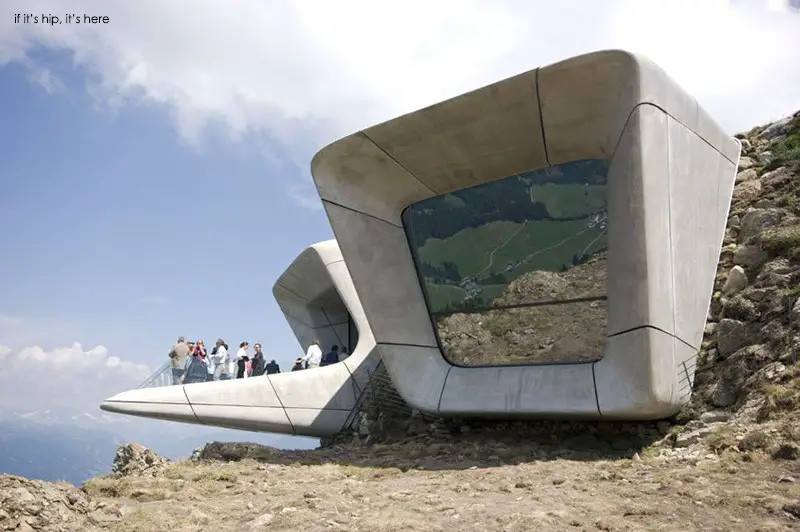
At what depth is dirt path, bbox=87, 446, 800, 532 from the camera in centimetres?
569

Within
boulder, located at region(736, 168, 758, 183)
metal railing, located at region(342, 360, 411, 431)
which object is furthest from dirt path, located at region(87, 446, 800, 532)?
boulder, located at region(736, 168, 758, 183)

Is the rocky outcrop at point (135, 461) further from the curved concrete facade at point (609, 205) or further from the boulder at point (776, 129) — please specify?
the boulder at point (776, 129)

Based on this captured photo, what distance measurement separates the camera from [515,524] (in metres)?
5.80

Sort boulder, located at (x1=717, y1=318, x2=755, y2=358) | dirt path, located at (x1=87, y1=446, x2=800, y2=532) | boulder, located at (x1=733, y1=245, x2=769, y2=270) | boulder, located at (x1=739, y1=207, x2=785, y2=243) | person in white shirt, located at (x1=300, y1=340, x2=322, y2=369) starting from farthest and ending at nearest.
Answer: person in white shirt, located at (x1=300, y1=340, x2=322, y2=369) → boulder, located at (x1=739, y1=207, x2=785, y2=243) → boulder, located at (x1=733, y1=245, x2=769, y2=270) → boulder, located at (x1=717, y1=318, x2=755, y2=358) → dirt path, located at (x1=87, y1=446, x2=800, y2=532)

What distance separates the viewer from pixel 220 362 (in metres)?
15.6

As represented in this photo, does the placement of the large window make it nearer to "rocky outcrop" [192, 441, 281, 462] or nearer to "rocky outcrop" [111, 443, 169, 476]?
"rocky outcrop" [192, 441, 281, 462]

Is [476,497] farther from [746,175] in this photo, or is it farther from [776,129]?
[776,129]

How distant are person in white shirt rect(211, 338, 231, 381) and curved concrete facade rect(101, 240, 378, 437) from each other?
103cm

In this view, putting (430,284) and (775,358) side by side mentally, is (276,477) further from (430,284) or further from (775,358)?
(775,358)

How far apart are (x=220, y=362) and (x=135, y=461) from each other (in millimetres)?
4855

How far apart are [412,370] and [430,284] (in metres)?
1.77

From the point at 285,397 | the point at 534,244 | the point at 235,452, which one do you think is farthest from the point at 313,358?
the point at 534,244

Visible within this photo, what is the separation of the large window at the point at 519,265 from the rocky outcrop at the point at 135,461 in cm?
572

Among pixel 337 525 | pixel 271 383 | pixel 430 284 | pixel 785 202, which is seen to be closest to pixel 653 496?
pixel 337 525
